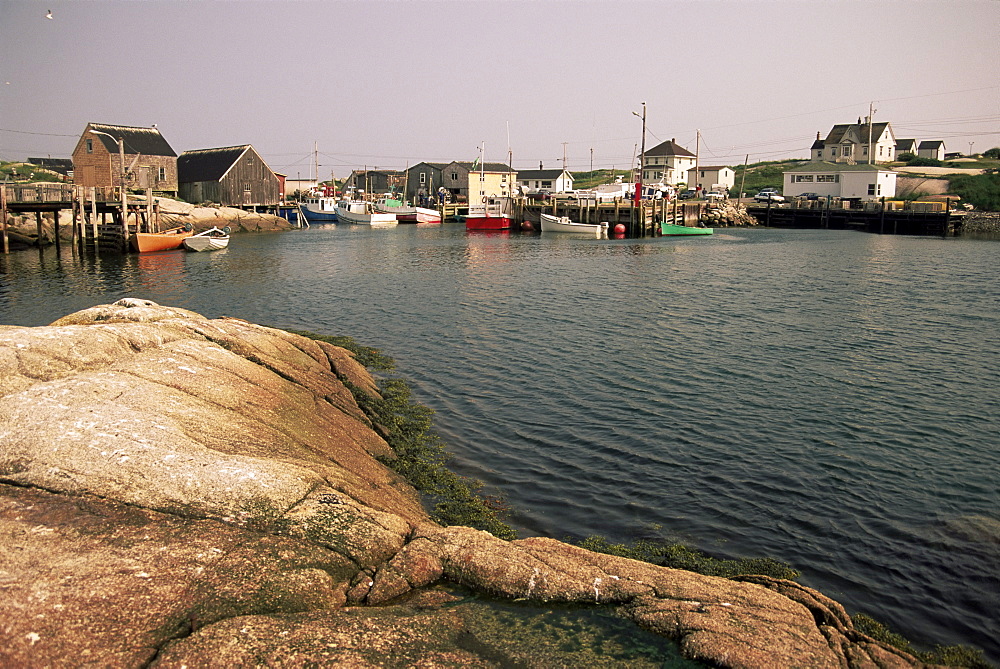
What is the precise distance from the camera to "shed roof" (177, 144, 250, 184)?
254ft

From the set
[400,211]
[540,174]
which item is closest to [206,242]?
[400,211]

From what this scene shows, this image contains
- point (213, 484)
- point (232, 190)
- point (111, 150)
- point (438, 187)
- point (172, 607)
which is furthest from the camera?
point (438, 187)

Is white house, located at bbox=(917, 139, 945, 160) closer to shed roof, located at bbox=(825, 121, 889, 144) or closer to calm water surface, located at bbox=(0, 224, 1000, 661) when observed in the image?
shed roof, located at bbox=(825, 121, 889, 144)

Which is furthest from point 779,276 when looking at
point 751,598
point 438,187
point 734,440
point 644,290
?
point 438,187

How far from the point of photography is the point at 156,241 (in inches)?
1871

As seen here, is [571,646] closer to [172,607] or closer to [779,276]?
[172,607]

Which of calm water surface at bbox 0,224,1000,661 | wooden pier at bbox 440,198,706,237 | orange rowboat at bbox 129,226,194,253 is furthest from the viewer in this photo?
wooden pier at bbox 440,198,706,237

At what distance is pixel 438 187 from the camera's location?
10975 centimetres

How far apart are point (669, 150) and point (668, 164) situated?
11.1 ft

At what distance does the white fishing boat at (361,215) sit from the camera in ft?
278

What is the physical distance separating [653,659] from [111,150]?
75911 mm

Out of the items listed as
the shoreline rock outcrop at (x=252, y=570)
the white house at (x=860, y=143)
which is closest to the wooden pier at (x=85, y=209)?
the shoreline rock outcrop at (x=252, y=570)

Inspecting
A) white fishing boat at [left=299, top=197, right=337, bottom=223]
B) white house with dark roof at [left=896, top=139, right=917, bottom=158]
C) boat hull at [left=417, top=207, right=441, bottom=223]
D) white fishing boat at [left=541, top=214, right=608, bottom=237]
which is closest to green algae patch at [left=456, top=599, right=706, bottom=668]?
white fishing boat at [left=541, top=214, right=608, bottom=237]

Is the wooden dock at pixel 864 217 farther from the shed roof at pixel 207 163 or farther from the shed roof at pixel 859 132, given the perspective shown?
the shed roof at pixel 207 163
